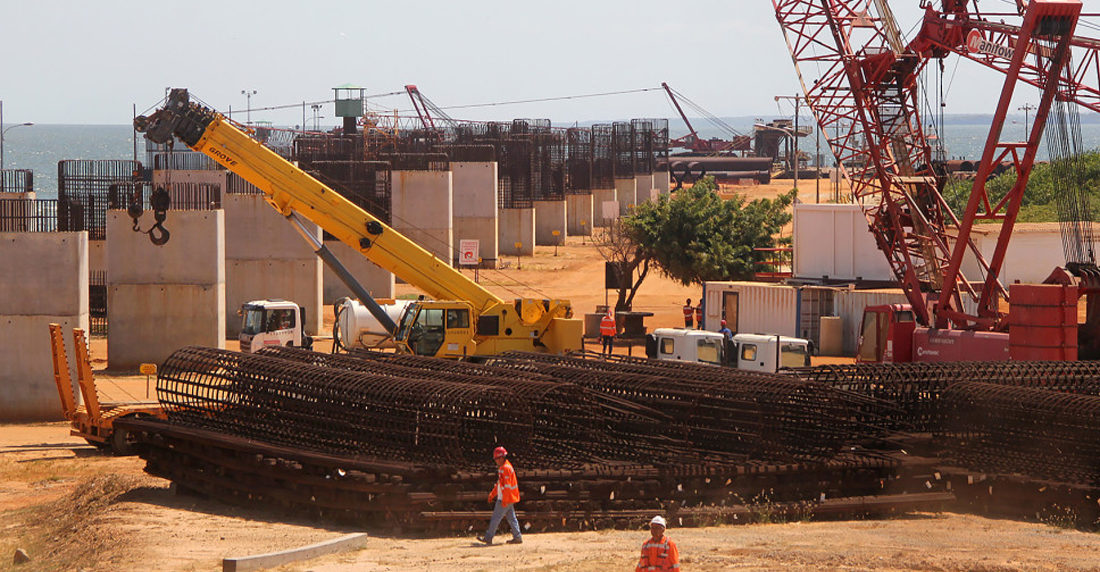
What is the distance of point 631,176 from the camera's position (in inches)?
3912

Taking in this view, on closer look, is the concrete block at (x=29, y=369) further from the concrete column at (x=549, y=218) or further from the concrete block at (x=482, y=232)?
the concrete column at (x=549, y=218)

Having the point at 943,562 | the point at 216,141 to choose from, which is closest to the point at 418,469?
the point at 943,562

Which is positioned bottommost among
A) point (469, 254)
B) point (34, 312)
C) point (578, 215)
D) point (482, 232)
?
point (34, 312)

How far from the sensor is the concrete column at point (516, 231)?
69.3 metres

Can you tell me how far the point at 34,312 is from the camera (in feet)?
94.3

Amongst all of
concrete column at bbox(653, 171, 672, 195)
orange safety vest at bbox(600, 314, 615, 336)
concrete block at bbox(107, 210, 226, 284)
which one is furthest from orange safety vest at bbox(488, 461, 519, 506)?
concrete column at bbox(653, 171, 672, 195)

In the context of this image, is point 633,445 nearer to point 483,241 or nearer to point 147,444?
point 147,444

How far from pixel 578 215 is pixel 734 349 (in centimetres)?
5744

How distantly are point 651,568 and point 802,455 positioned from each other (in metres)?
7.70

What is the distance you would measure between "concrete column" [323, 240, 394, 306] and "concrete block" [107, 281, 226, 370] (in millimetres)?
Answer: 12833

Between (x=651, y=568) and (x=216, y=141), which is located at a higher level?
(x=216, y=141)

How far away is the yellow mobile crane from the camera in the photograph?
91.7 ft

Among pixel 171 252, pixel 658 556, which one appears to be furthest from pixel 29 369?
pixel 658 556

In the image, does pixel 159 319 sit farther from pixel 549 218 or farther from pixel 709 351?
pixel 549 218
